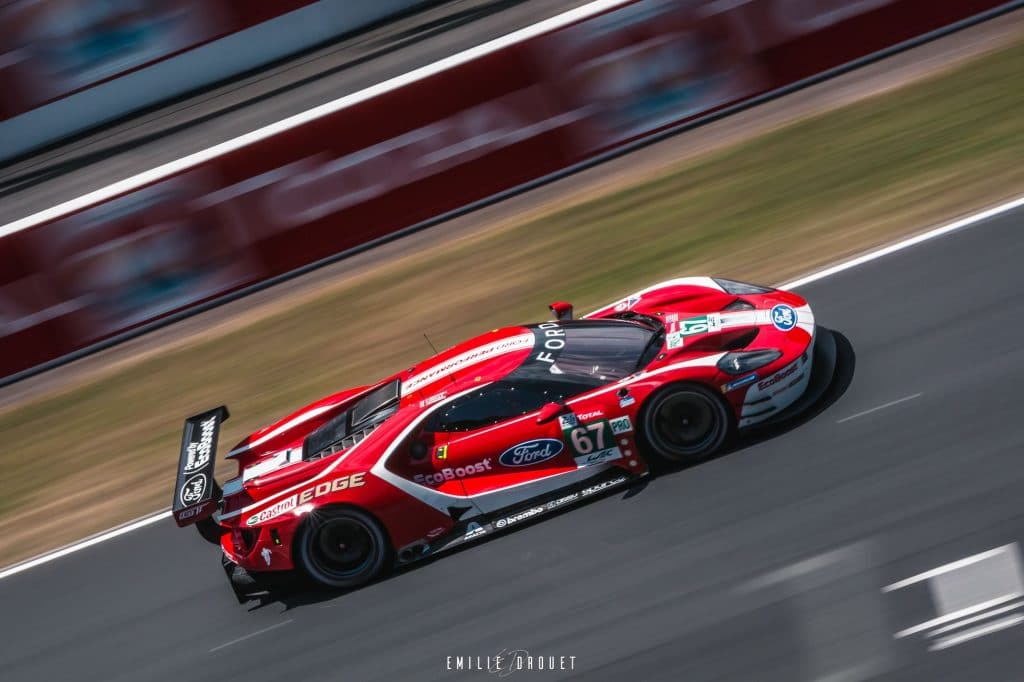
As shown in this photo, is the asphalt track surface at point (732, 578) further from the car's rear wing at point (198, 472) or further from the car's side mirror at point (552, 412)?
the car's rear wing at point (198, 472)

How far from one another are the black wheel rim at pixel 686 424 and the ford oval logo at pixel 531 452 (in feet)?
2.33

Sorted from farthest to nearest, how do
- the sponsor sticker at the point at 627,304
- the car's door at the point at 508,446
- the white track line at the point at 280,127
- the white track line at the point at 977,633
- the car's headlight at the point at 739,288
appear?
the white track line at the point at 280,127, the sponsor sticker at the point at 627,304, the car's headlight at the point at 739,288, the car's door at the point at 508,446, the white track line at the point at 977,633

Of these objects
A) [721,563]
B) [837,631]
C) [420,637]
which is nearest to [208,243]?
[420,637]

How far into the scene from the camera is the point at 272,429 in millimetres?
9195

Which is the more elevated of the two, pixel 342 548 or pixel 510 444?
pixel 510 444

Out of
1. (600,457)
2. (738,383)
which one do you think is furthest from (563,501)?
(738,383)

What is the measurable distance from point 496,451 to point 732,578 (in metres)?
1.87

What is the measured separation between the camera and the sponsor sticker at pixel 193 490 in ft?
26.9

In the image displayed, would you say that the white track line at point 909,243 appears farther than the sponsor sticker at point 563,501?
Yes

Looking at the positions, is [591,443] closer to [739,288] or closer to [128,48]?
[739,288]

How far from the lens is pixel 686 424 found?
805 cm

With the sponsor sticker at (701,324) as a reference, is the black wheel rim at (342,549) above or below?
below

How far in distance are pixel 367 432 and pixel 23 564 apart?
3.94 metres

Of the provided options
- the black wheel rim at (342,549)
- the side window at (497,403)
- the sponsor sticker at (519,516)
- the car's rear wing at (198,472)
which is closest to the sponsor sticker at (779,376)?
the side window at (497,403)
